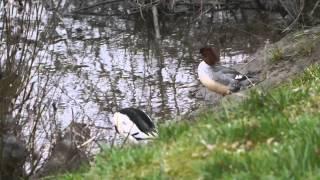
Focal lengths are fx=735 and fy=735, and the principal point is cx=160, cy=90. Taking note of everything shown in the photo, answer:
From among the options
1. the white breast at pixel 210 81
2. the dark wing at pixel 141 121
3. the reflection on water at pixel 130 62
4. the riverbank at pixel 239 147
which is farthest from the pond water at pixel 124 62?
the riverbank at pixel 239 147

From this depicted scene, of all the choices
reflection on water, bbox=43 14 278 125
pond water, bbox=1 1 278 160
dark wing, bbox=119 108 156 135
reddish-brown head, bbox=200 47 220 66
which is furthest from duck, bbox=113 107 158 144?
reddish-brown head, bbox=200 47 220 66

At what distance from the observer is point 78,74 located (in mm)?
14828

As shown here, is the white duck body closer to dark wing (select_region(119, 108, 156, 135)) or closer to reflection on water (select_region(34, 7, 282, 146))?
reflection on water (select_region(34, 7, 282, 146))

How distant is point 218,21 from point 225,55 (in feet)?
14.4

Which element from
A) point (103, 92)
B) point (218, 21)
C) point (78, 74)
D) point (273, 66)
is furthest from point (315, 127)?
point (218, 21)

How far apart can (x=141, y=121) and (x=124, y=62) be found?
7.04 m

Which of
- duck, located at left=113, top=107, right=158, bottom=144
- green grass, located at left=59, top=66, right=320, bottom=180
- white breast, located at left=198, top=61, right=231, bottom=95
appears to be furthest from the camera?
white breast, located at left=198, top=61, right=231, bottom=95

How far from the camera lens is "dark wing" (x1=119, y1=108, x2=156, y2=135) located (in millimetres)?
8531

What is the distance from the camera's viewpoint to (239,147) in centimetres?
438

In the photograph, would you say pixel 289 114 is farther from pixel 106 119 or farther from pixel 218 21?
pixel 218 21

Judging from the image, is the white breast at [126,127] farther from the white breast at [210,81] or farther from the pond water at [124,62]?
the white breast at [210,81]

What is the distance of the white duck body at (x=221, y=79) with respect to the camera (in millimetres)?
11797

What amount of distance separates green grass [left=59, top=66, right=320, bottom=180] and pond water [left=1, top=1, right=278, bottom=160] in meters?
3.60

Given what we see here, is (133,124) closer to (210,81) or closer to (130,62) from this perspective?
(210,81)
